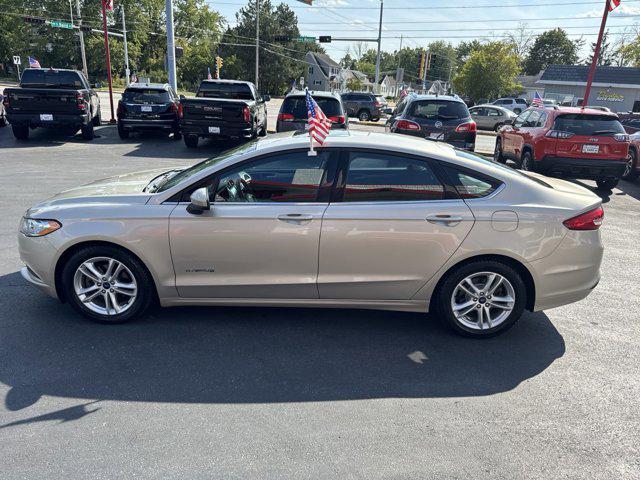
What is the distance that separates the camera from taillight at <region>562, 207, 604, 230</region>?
402 cm

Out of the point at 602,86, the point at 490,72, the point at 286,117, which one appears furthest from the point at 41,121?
the point at 602,86

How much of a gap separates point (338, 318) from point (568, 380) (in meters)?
1.88

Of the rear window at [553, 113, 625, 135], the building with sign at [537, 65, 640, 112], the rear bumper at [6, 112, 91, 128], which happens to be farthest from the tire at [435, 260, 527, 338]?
the building with sign at [537, 65, 640, 112]

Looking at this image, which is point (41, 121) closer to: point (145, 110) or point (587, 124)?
point (145, 110)

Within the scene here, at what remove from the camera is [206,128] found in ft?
45.1

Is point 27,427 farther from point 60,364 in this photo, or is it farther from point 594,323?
point 594,323

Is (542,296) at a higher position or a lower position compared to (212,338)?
higher

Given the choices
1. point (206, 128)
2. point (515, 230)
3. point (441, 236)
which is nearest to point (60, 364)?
point (441, 236)

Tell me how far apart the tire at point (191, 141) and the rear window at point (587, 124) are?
930 centimetres

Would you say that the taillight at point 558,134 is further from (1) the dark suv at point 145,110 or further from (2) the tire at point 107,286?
(1) the dark suv at point 145,110

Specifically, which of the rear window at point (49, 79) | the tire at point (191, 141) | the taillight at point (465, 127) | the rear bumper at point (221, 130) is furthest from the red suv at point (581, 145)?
the rear window at point (49, 79)

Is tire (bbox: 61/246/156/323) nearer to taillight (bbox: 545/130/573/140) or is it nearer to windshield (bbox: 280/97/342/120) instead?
taillight (bbox: 545/130/573/140)

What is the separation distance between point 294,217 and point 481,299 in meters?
1.67

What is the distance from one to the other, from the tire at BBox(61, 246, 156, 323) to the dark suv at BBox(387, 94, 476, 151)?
8.62 m
